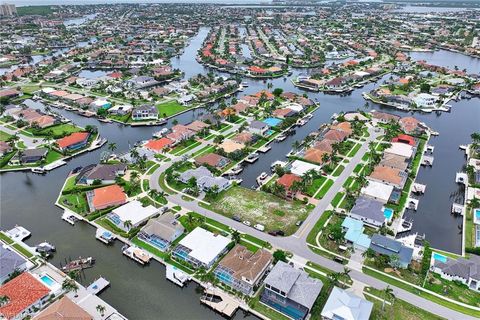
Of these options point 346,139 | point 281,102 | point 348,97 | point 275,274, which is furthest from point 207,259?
point 348,97

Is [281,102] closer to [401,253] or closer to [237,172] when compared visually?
[237,172]

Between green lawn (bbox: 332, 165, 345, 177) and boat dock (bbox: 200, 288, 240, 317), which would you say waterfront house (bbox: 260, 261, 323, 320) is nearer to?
boat dock (bbox: 200, 288, 240, 317)

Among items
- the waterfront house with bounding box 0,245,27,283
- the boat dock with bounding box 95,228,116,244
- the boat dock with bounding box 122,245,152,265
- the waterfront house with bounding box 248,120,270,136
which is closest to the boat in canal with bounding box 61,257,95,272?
the boat dock with bounding box 95,228,116,244

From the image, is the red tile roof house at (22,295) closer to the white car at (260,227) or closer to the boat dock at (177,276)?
the boat dock at (177,276)

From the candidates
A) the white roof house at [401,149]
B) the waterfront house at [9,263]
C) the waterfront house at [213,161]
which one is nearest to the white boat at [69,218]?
the waterfront house at [9,263]

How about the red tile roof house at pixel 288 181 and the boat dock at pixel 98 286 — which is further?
the red tile roof house at pixel 288 181

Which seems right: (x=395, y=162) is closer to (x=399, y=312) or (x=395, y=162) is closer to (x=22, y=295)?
(x=399, y=312)

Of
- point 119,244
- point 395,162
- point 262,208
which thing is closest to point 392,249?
point 262,208
